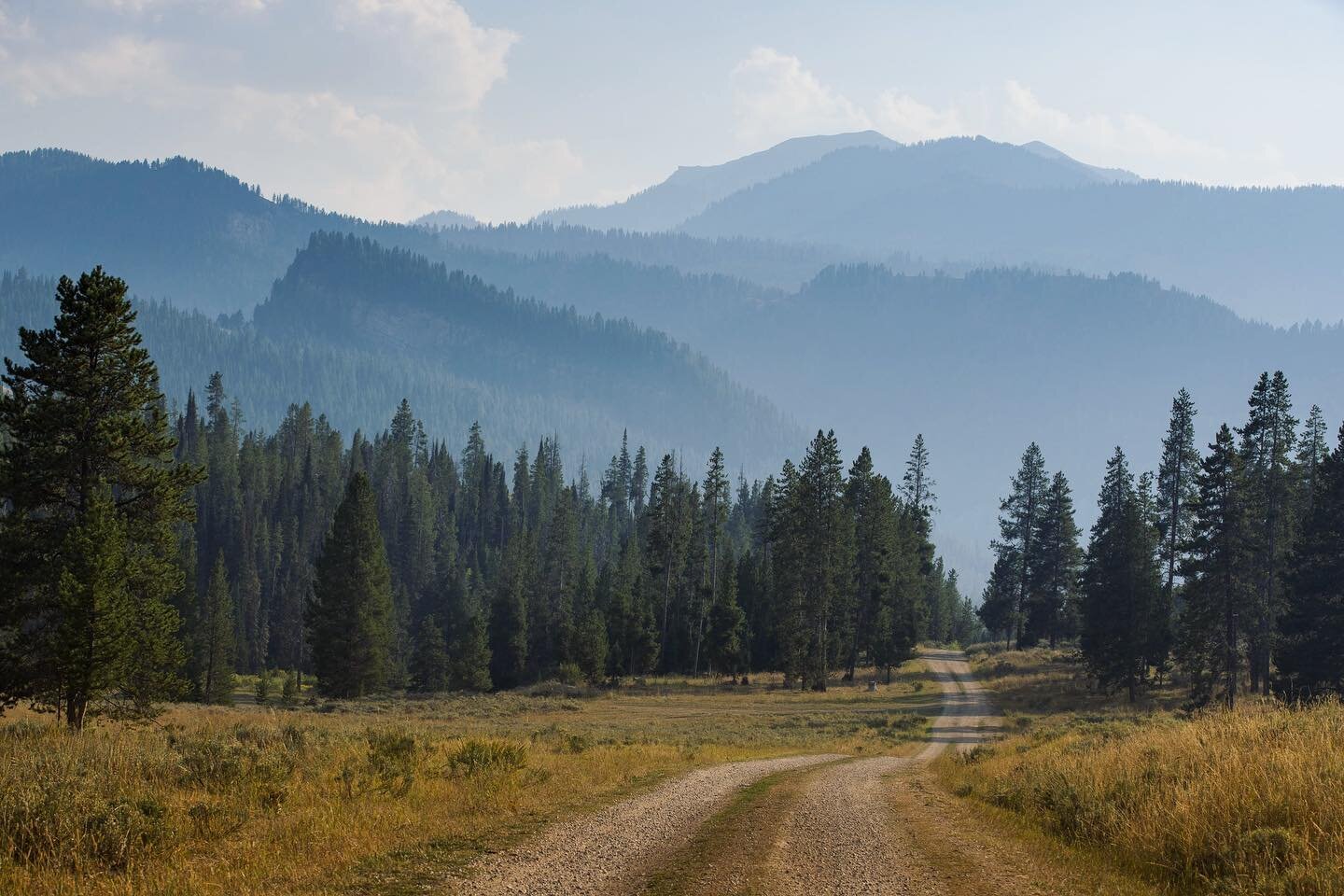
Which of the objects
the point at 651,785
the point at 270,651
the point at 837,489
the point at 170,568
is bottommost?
the point at 270,651

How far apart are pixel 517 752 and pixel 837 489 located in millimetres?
52775

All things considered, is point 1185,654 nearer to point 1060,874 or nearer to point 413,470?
point 1060,874

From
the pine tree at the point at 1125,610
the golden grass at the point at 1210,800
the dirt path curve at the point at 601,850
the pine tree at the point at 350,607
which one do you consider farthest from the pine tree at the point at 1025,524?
the dirt path curve at the point at 601,850

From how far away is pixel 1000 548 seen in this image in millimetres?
95500

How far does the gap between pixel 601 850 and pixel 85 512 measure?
18.8m

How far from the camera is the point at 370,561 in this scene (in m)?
58.2

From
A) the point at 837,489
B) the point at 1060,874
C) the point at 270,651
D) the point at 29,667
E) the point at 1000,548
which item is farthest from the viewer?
the point at 270,651

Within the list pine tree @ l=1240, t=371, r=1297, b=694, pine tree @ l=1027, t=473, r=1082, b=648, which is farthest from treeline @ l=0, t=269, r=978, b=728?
pine tree @ l=1240, t=371, r=1297, b=694

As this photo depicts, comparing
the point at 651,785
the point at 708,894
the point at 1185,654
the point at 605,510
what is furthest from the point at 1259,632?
the point at 605,510

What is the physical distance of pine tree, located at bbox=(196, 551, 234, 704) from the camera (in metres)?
65.4

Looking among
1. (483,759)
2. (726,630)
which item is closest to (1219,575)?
(726,630)

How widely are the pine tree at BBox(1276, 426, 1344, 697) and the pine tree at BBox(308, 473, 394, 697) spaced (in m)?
49.2

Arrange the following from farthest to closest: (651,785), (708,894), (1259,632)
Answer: (1259,632) < (651,785) < (708,894)

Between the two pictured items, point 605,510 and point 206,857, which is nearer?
point 206,857
